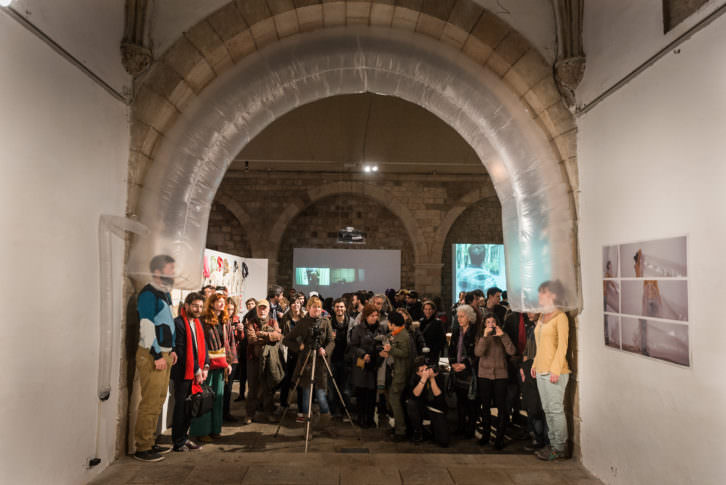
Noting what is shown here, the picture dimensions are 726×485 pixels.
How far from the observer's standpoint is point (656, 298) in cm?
298

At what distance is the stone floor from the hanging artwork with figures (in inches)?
48.5

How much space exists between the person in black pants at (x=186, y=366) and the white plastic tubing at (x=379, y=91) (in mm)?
468

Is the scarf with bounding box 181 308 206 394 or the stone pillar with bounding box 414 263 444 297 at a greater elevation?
the stone pillar with bounding box 414 263 444 297

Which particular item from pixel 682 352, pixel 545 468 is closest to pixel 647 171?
pixel 682 352

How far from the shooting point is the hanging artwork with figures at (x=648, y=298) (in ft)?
9.12

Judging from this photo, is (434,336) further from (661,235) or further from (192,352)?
(661,235)

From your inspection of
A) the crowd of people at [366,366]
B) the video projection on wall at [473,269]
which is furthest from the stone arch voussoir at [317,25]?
the video projection on wall at [473,269]

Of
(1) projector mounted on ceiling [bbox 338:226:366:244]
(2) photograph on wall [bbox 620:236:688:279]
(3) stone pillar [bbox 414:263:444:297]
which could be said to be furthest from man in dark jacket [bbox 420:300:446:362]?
(3) stone pillar [bbox 414:263:444:297]

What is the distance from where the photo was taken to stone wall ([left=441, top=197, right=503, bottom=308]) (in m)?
13.1

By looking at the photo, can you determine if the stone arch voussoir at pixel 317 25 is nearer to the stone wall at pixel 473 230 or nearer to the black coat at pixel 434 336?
the black coat at pixel 434 336

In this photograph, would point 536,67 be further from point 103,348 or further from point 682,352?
point 103,348

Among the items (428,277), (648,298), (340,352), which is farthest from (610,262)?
(428,277)

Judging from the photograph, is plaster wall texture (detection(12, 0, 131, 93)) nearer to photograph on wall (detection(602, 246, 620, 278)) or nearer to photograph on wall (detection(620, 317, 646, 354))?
photograph on wall (detection(602, 246, 620, 278))

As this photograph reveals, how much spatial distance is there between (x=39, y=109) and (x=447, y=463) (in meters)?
3.94
